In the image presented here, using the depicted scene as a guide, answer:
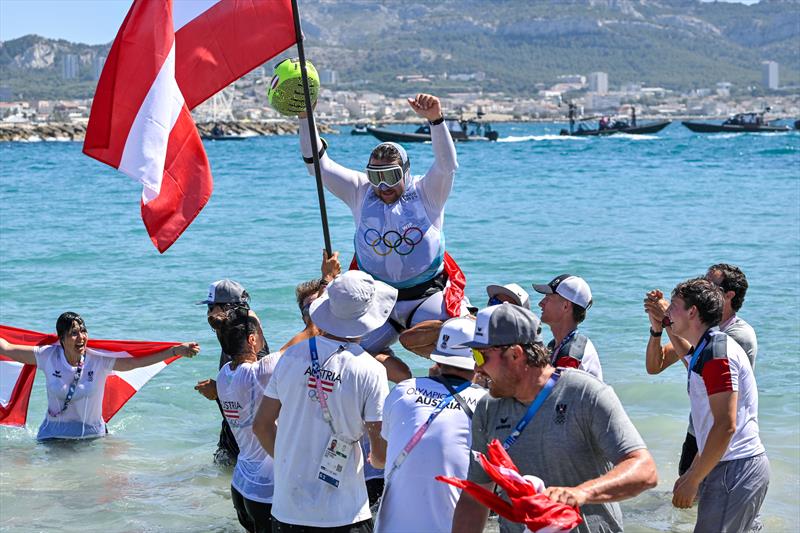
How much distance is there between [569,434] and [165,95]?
11.9 feet

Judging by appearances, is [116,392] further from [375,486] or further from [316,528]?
[316,528]

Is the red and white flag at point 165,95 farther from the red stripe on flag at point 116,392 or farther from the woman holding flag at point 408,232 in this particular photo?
the red stripe on flag at point 116,392

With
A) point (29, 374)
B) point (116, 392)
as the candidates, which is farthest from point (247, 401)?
point (29, 374)

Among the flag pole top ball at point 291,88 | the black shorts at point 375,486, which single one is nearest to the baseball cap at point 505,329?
the black shorts at point 375,486

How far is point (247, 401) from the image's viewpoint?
233 inches

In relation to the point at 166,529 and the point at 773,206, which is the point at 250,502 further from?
the point at 773,206

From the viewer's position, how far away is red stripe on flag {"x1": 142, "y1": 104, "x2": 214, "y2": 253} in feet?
21.4

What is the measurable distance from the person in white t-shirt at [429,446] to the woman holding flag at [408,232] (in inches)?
69.6

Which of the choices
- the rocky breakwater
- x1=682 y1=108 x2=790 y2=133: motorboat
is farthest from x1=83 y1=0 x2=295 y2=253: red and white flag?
x1=682 y1=108 x2=790 y2=133: motorboat

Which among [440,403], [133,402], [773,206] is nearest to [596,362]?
[440,403]

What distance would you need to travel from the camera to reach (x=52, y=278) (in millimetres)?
19453

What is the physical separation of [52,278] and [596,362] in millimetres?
15083

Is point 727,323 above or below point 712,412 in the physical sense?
above

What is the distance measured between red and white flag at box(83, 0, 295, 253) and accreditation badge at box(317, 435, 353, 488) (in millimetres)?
1992
